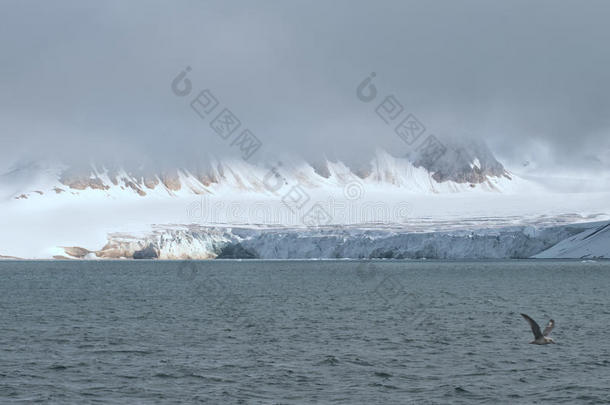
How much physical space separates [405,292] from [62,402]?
3058 inches

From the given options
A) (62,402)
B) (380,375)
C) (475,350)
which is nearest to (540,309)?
(475,350)

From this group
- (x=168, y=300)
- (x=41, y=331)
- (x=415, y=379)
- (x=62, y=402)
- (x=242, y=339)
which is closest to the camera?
(x=62, y=402)

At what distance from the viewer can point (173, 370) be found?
3956 centimetres

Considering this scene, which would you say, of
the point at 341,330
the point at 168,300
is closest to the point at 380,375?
the point at 341,330

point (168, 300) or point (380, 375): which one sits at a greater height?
point (168, 300)

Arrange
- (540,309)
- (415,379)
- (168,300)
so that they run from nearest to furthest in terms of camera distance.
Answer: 1. (415,379)
2. (540,309)
3. (168,300)

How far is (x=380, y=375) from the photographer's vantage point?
1523 inches

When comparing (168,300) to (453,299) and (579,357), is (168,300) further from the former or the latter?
(579,357)

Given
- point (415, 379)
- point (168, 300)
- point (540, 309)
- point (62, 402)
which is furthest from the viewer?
point (168, 300)

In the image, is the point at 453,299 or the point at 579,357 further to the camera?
the point at 453,299

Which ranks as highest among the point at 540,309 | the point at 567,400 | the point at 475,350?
the point at 540,309

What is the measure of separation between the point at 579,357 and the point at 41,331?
117 ft

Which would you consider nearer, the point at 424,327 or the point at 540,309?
the point at 424,327

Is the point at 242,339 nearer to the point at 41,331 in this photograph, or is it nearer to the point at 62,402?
the point at 41,331
